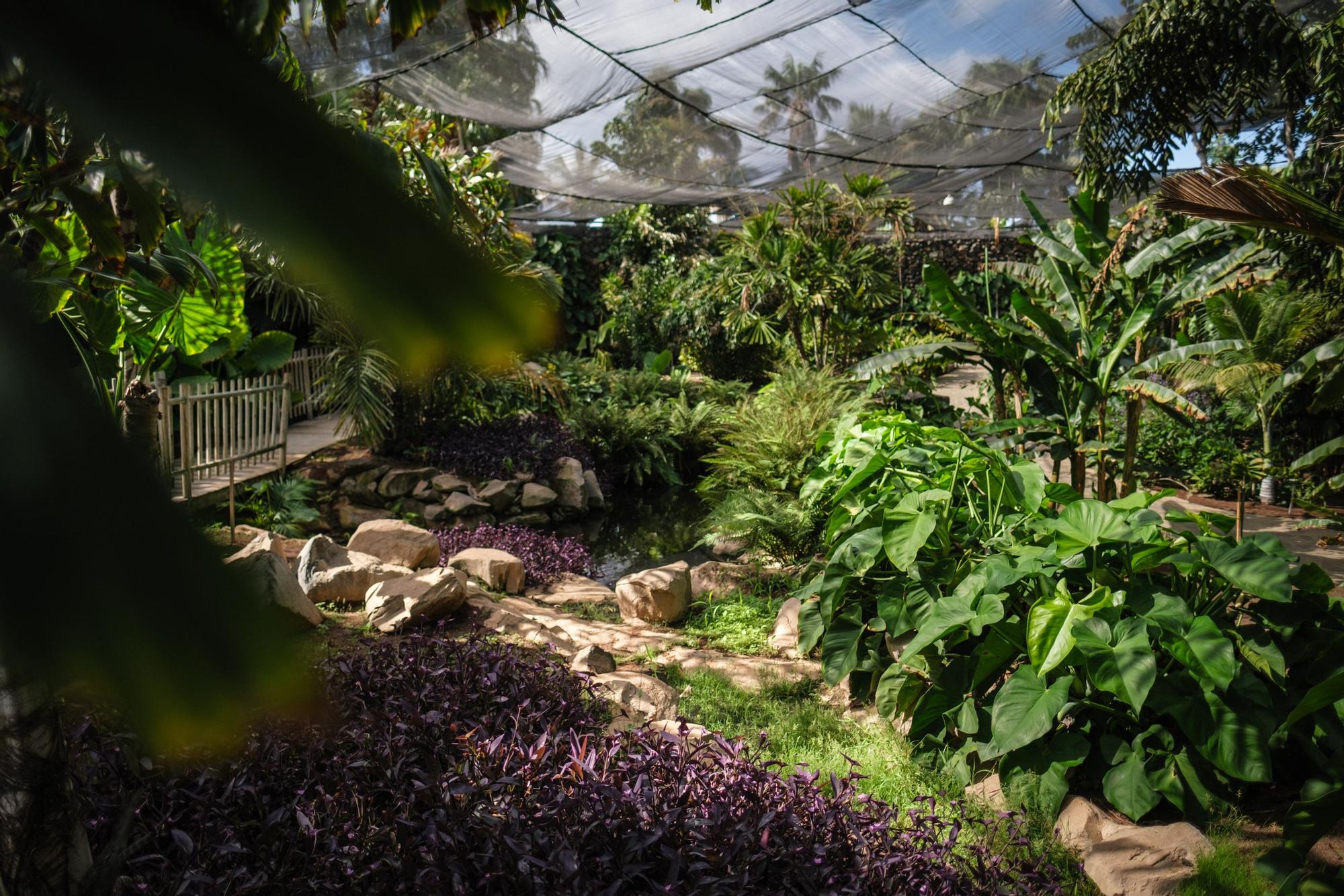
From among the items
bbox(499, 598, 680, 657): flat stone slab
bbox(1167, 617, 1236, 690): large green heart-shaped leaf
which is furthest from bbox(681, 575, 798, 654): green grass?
bbox(1167, 617, 1236, 690): large green heart-shaped leaf

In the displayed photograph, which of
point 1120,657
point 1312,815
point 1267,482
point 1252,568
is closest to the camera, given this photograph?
point 1312,815

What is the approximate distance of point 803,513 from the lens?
586 centimetres

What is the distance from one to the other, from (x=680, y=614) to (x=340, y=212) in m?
5.33

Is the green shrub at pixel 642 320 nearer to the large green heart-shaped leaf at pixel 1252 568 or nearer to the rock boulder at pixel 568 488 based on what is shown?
the rock boulder at pixel 568 488

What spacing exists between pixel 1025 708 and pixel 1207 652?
20.2 inches

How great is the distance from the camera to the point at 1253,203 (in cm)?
311

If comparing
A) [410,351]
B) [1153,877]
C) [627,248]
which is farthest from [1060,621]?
[627,248]

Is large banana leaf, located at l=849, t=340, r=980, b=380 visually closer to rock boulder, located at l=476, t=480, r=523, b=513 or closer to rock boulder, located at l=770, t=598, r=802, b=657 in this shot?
rock boulder, located at l=770, t=598, r=802, b=657

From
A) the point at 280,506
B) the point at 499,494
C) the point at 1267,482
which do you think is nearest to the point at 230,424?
the point at 280,506

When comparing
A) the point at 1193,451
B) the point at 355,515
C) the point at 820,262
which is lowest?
the point at 355,515

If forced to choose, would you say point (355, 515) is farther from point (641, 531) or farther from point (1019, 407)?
point (1019, 407)

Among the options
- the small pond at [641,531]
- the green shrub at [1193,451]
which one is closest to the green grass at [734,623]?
the small pond at [641,531]

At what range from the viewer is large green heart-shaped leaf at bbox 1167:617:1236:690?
2.43 metres

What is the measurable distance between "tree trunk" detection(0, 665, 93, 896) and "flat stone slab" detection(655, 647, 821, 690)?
308 cm
